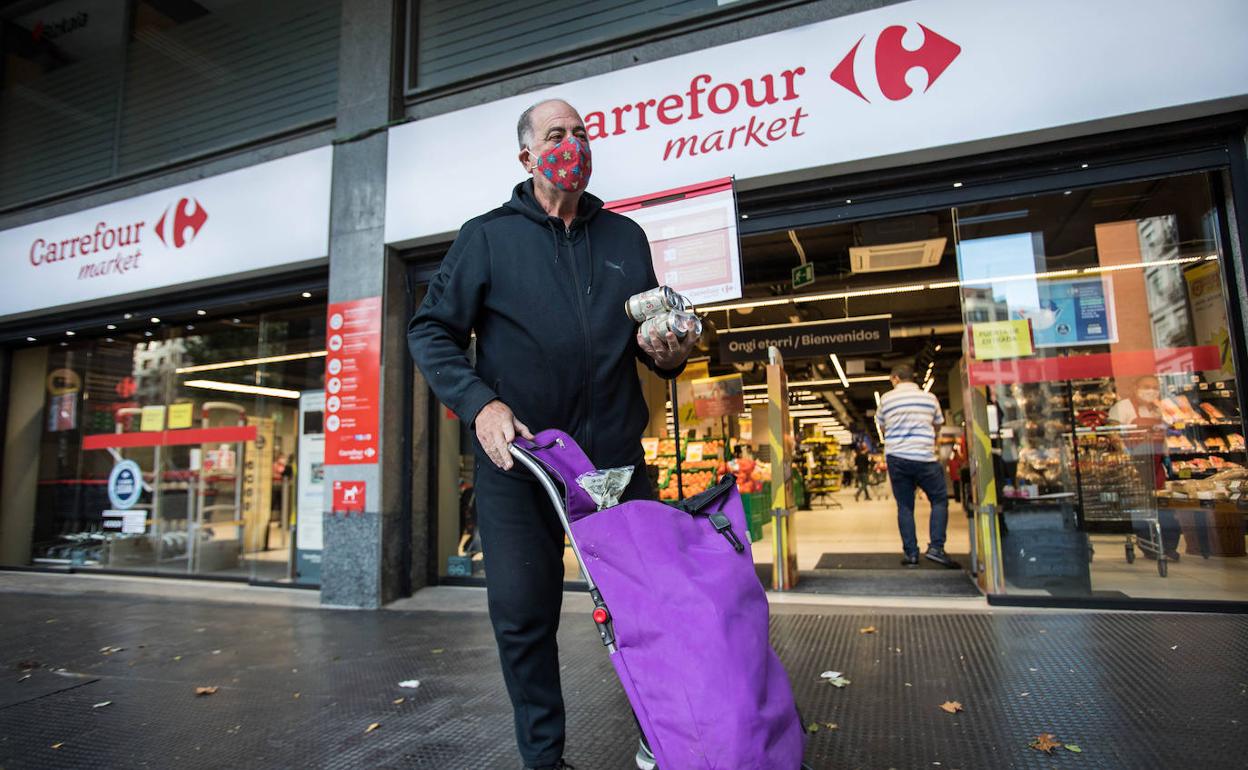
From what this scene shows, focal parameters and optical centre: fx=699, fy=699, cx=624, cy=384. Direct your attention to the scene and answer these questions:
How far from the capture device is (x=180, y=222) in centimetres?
660

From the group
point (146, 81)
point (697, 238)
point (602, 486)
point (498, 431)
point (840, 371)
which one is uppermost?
point (146, 81)

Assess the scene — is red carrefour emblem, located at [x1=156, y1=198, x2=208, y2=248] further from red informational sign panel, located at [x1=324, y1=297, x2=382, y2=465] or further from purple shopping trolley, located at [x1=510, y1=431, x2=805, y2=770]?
purple shopping trolley, located at [x1=510, y1=431, x2=805, y2=770]

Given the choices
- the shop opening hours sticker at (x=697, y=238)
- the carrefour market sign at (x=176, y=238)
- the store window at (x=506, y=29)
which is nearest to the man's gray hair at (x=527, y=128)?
the shop opening hours sticker at (x=697, y=238)

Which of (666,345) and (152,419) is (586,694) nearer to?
(666,345)

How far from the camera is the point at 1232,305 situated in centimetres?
394

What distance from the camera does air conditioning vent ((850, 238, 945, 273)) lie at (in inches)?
273

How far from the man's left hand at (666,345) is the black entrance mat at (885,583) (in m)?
3.27

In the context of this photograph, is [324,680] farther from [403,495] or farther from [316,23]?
[316,23]

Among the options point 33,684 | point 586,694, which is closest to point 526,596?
point 586,694

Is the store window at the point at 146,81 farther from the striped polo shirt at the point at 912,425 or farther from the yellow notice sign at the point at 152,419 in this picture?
the striped polo shirt at the point at 912,425

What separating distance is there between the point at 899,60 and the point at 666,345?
3.55m

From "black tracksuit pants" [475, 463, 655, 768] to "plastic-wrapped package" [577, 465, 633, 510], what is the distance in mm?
273

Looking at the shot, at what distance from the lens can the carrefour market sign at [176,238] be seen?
593 centimetres

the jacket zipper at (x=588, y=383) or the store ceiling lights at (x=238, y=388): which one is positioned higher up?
the store ceiling lights at (x=238, y=388)
